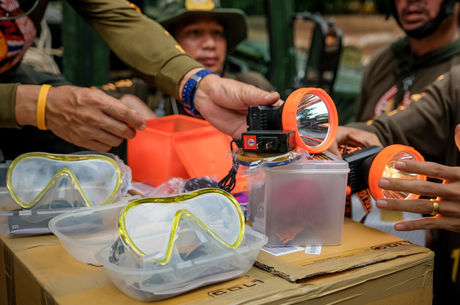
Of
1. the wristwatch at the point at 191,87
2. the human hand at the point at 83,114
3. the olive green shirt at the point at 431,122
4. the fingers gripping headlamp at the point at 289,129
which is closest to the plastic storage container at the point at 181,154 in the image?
the wristwatch at the point at 191,87

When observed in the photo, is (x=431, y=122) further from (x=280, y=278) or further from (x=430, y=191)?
(x=280, y=278)

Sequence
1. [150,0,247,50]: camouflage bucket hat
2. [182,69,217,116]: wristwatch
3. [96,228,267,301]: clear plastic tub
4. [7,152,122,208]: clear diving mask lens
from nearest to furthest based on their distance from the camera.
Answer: [96,228,267,301]: clear plastic tub → [7,152,122,208]: clear diving mask lens → [182,69,217,116]: wristwatch → [150,0,247,50]: camouflage bucket hat

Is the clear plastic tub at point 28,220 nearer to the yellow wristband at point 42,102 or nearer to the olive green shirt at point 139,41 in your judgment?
the yellow wristband at point 42,102

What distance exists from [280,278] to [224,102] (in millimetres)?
591

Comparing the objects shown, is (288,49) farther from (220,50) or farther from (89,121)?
(89,121)

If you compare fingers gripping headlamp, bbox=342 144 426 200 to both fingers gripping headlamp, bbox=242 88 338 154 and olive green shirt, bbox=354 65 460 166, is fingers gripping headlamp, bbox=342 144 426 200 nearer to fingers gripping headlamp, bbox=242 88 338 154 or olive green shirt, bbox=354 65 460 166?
fingers gripping headlamp, bbox=242 88 338 154

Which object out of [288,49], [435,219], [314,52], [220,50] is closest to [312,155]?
[435,219]

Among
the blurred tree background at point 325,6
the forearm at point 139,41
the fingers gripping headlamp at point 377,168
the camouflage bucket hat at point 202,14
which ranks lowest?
the fingers gripping headlamp at point 377,168

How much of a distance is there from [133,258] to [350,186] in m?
0.62

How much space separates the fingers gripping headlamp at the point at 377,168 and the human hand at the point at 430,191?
0.17 feet

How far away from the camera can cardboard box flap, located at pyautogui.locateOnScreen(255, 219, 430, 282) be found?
898 mm

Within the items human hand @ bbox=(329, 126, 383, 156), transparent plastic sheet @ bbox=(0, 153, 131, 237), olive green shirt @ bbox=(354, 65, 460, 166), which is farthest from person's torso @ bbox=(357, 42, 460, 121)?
transparent plastic sheet @ bbox=(0, 153, 131, 237)

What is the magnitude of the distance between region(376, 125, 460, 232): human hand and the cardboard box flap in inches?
3.4

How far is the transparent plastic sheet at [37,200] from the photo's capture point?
1.08m
